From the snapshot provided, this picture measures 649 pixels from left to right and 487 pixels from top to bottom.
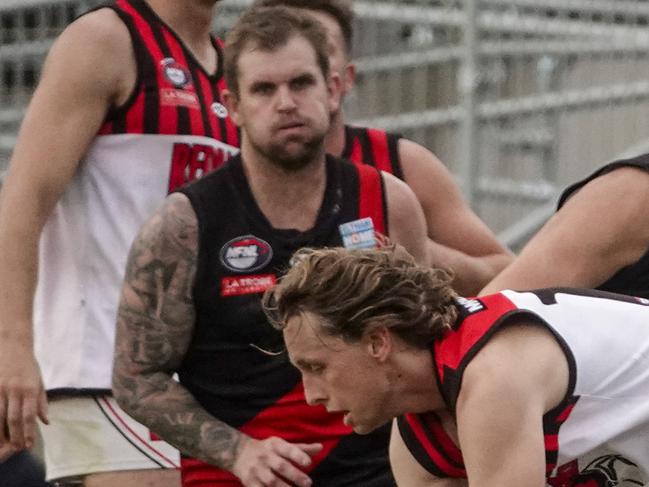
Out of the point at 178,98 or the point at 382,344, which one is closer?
the point at 382,344

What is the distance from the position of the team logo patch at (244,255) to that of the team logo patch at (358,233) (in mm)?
196

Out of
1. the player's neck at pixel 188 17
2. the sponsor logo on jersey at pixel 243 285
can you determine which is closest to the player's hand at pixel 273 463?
the sponsor logo on jersey at pixel 243 285

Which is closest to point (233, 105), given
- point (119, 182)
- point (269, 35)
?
point (269, 35)

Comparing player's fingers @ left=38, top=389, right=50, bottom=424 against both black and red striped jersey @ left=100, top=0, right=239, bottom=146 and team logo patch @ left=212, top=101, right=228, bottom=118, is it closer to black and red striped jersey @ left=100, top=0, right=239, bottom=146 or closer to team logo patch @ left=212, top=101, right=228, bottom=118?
black and red striped jersey @ left=100, top=0, right=239, bottom=146

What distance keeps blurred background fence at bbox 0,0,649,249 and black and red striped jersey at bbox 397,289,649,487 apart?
155 inches

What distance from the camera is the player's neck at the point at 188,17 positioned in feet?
16.8

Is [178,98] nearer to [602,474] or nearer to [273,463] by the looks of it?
[273,463]

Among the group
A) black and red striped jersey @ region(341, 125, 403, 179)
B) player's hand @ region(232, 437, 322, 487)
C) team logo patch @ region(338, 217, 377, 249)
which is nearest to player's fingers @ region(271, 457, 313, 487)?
player's hand @ region(232, 437, 322, 487)

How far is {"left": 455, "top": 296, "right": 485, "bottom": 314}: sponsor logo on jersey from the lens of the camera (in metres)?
4.02

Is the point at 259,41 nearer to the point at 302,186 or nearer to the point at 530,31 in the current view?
the point at 302,186

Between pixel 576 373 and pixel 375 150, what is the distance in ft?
5.24

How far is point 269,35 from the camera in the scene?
490 centimetres

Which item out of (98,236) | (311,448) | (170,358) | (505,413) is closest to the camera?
(505,413)

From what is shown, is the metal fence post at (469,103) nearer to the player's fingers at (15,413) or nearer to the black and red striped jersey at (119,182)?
the black and red striped jersey at (119,182)
